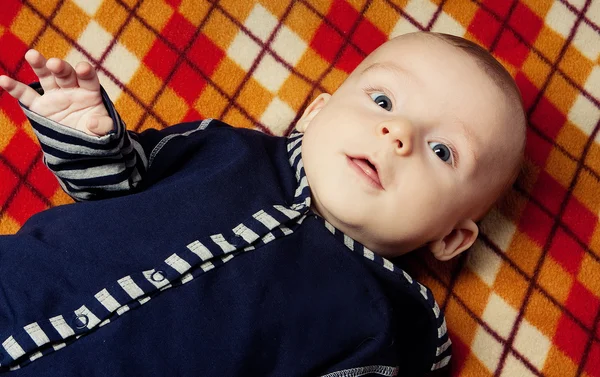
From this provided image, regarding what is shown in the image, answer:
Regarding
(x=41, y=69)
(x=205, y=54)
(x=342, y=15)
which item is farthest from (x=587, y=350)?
(x=41, y=69)

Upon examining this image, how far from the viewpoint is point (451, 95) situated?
3.11 feet

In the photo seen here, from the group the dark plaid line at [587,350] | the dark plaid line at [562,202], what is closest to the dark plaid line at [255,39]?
the dark plaid line at [562,202]

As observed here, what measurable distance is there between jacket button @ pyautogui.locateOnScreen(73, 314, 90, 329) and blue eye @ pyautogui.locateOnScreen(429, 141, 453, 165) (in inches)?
20.4

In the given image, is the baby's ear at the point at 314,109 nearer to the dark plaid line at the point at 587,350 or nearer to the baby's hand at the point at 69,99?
the baby's hand at the point at 69,99

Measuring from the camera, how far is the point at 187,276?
875 mm

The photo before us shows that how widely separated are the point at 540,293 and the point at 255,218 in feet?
1.80

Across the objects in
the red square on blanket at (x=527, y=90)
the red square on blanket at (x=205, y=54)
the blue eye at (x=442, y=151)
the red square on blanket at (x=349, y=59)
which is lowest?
the red square on blanket at (x=205, y=54)

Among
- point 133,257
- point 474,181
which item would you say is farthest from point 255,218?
point 474,181

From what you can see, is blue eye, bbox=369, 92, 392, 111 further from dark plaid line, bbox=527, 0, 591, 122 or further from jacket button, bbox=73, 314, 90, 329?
jacket button, bbox=73, 314, 90, 329

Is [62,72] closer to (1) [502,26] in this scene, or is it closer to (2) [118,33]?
(2) [118,33]

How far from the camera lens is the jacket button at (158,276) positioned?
856mm

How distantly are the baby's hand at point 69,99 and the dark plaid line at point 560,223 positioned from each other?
28.6 inches

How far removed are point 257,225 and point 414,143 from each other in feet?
0.80

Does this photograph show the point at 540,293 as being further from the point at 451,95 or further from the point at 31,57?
the point at 31,57
